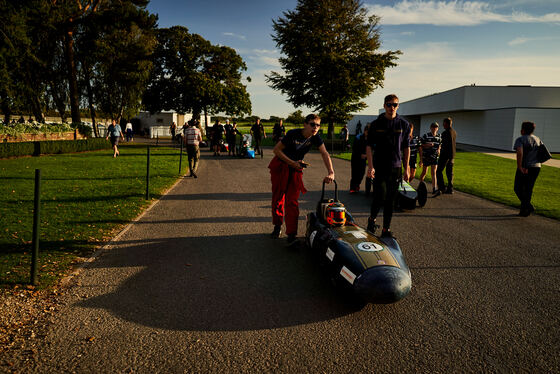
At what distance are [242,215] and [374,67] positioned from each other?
111 feet

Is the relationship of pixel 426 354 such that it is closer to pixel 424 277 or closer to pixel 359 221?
pixel 424 277

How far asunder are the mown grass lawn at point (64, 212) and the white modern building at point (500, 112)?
30.1 metres

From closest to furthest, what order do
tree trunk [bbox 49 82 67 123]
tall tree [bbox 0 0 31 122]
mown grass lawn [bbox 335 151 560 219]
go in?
mown grass lawn [bbox 335 151 560 219]
tall tree [bbox 0 0 31 122]
tree trunk [bbox 49 82 67 123]

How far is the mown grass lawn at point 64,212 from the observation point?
4.94 meters

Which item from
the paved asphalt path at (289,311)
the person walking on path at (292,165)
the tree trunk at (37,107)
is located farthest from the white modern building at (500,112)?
the tree trunk at (37,107)

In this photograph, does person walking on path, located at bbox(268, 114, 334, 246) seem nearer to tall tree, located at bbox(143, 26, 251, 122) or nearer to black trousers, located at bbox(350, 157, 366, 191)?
black trousers, located at bbox(350, 157, 366, 191)

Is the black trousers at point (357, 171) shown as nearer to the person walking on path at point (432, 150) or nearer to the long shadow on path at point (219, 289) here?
the person walking on path at point (432, 150)

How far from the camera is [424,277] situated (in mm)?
4688

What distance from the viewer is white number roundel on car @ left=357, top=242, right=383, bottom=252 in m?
3.93

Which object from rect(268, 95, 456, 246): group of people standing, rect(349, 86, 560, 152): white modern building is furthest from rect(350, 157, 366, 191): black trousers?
rect(349, 86, 560, 152): white modern building

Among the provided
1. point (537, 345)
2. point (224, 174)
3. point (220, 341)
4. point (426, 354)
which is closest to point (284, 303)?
point (220, 341)

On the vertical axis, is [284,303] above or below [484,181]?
below

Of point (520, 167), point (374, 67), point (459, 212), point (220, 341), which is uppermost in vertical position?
point (374, 67)

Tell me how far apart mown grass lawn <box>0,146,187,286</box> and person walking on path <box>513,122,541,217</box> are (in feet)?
28.2
